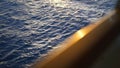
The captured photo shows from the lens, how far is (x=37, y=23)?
1639 millimetres

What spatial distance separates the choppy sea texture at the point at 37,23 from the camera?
48.8 inches

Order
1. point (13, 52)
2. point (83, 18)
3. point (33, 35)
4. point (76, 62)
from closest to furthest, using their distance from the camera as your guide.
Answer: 1. point (76, 62)
2. point (13, 52)
3. point (33, 35)
4. point (83, 18)

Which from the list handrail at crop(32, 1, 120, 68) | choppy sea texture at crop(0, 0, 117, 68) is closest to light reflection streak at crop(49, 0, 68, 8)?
choppy sea texture at crop(0, 0, 117, 68)

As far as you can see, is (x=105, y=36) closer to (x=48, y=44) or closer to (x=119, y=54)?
(x=119, y=54)

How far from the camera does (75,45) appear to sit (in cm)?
125

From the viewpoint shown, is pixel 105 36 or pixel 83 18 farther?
pixel 83 18

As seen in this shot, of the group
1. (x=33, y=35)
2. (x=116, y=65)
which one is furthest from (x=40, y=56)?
(x=116, y=65)

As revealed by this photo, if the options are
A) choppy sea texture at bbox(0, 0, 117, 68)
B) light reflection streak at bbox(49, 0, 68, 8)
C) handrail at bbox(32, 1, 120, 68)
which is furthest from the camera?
light reflection streak at bbox(49, 0, 68, 8)

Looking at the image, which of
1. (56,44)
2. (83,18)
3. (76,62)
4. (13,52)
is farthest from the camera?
(83,18)

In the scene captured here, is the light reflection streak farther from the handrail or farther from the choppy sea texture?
the handrail

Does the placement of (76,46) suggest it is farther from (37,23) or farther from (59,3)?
(59,3)

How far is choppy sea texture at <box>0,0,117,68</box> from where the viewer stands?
124cm

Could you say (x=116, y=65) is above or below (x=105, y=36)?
below

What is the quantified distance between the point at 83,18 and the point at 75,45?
587mm
